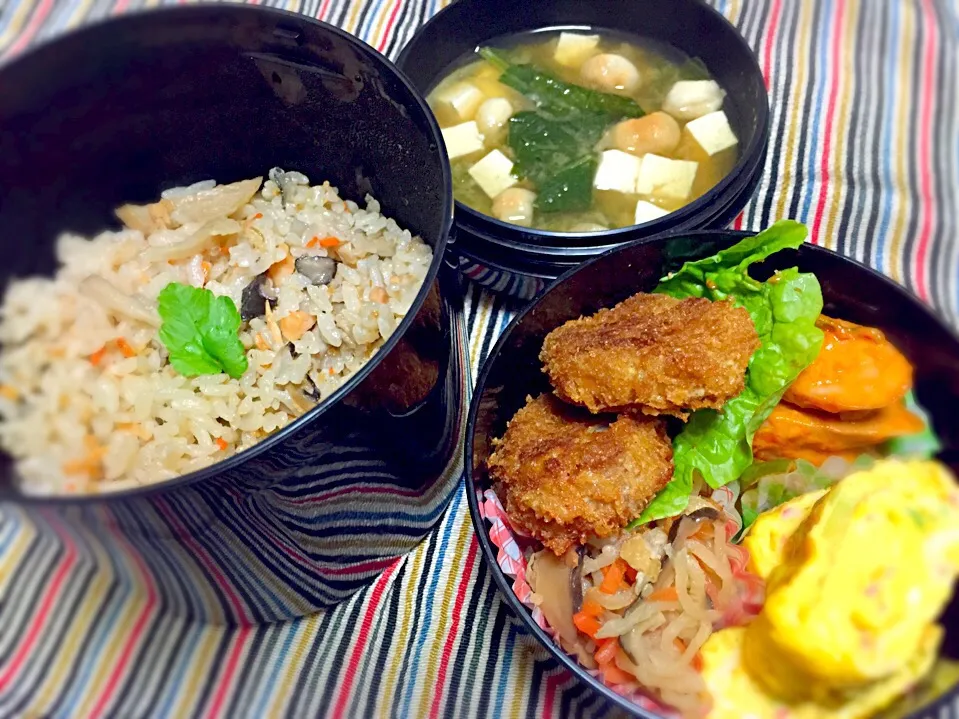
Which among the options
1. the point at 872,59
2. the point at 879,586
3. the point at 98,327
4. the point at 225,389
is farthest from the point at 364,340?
the point at 872,59

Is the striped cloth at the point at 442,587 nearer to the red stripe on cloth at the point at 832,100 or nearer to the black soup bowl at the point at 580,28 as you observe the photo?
the red stripe on cloth at the point at 832,100

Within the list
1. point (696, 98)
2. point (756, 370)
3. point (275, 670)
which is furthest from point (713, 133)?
point (275, 670)

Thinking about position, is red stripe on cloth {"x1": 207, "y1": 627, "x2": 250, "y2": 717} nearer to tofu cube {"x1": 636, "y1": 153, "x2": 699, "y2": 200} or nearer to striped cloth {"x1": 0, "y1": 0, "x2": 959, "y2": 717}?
striped cloth {"x1": 0, "y1": 0, "x2": 959, "y2": 717}

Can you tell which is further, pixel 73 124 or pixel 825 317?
pixel 825 317

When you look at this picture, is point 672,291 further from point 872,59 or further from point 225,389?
point 225,389

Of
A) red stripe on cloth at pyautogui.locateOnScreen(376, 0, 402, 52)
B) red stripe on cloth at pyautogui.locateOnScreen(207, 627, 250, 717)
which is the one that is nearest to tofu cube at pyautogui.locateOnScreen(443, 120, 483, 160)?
red stripe on cloth at pyautogui.locateOnScreen(376, 0, 402, 52)

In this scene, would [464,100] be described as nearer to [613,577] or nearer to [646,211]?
[646,211]
